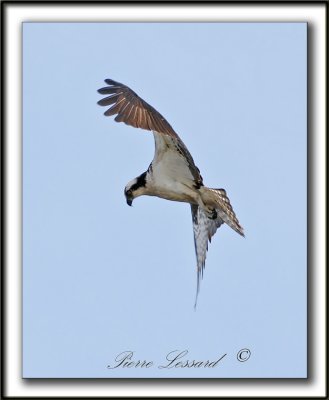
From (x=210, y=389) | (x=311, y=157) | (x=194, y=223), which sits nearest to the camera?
Answer: (x=210, y=389)

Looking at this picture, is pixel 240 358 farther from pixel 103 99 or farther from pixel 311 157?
pixel 103 99

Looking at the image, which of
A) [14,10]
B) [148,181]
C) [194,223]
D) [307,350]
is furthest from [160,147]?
[307,350]

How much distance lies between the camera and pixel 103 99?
775cm

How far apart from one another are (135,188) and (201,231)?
1100mm

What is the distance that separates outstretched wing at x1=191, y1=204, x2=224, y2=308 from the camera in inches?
408

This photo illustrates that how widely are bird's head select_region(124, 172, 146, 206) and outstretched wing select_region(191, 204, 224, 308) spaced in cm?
83

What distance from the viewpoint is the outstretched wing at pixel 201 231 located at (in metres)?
10.4

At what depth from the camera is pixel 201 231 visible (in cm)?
1048

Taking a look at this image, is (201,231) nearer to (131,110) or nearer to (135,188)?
(135,188)

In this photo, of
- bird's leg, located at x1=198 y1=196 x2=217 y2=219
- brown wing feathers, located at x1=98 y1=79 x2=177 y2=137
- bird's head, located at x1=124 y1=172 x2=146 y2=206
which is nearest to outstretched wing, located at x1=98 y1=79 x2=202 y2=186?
brown wing feathers, located at x1=98 y1=79 x2=177 y2=137

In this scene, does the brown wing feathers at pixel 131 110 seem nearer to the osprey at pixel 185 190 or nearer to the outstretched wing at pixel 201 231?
the osprey at pixel 185 190

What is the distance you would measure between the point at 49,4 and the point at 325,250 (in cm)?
358

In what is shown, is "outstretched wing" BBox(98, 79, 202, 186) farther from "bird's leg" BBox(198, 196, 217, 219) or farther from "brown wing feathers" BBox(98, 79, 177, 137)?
"bird's leg" BBox(198, 196, 217, 219)

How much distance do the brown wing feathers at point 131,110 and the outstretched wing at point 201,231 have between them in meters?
2.42
